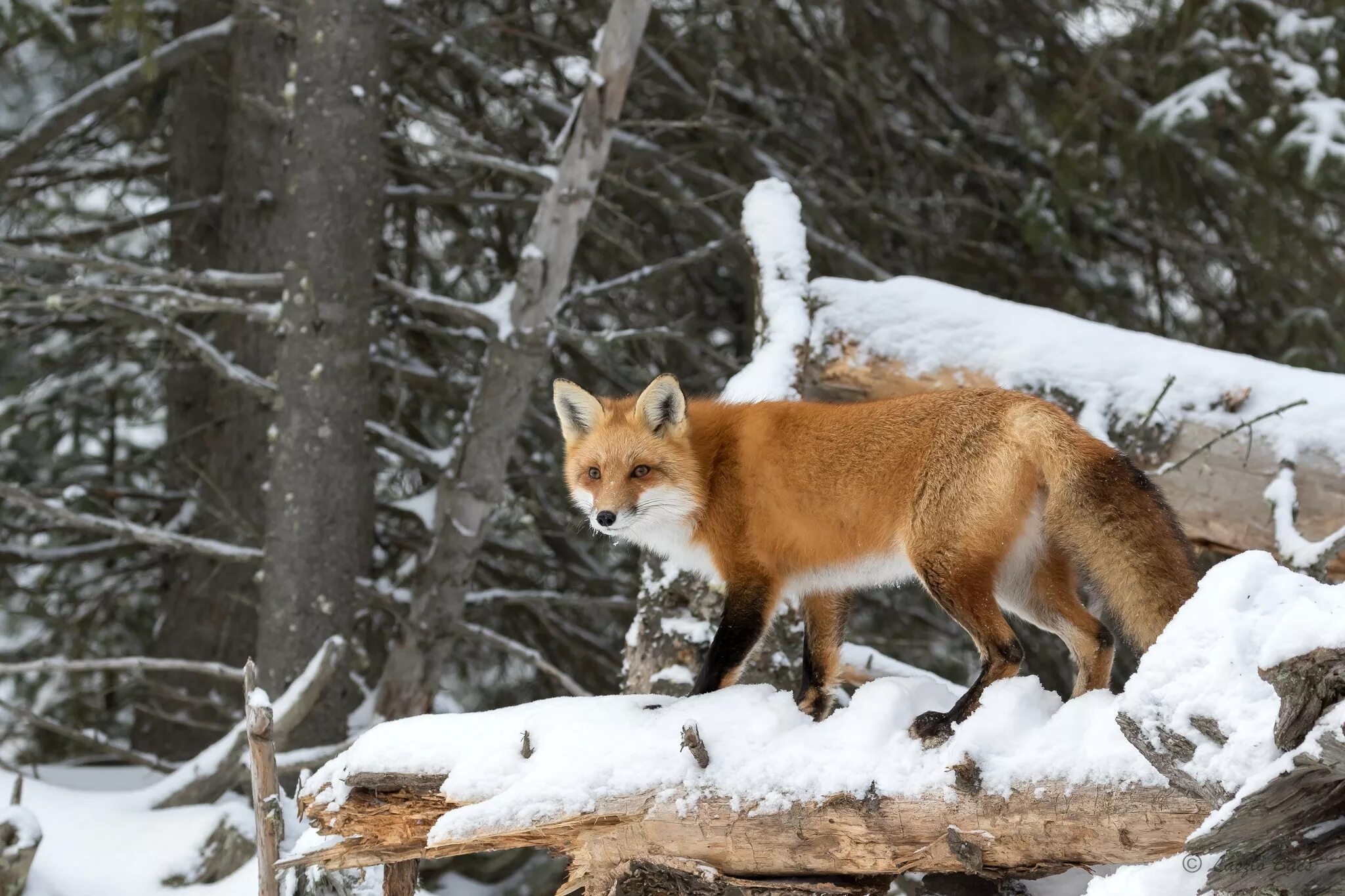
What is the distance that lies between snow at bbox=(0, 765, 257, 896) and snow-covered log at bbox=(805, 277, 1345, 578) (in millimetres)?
3601

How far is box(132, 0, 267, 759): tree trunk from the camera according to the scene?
26.5 ft

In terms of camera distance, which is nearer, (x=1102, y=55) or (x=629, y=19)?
(x=629, y=19)

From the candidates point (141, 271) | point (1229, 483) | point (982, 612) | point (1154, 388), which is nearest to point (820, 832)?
point (982, 612)

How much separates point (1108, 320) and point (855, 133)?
2.37 m

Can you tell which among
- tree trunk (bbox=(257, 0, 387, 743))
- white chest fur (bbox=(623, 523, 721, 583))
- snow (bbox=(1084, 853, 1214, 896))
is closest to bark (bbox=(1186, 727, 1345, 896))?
snow (bbox=(1084, 853, 1214, 896))

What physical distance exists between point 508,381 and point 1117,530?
392cm

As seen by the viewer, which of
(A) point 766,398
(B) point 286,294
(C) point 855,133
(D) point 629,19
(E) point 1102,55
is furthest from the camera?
(C) point 855,133

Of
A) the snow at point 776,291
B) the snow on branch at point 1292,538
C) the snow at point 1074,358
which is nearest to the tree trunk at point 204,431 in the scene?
the snow at point 776,291

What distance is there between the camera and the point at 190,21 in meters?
8.73

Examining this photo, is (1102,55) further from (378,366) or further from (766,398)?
(378,366)

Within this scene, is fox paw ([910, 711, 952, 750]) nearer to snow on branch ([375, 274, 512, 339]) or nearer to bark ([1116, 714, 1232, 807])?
bark ([1116, 714, 1232, 807])

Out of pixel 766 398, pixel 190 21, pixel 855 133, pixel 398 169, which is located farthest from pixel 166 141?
pixel 766 398

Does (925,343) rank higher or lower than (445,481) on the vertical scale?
higher

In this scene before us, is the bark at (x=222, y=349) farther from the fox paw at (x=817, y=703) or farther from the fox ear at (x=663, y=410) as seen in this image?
the fox paw at (x=817, y=703)
